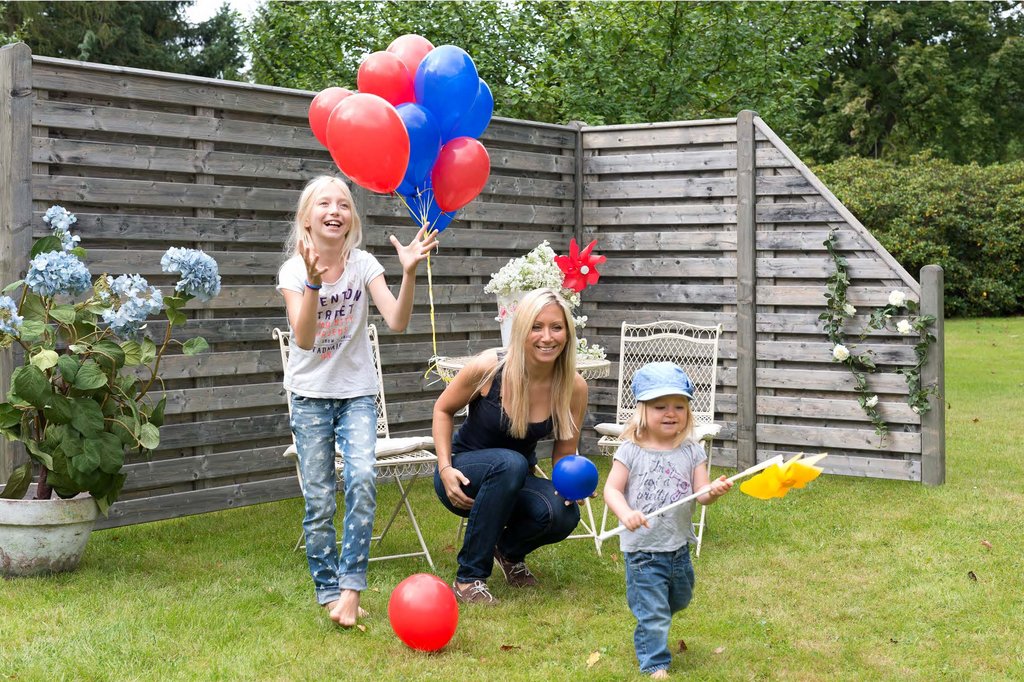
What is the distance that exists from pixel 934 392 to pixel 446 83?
Answer: 3.39 metres

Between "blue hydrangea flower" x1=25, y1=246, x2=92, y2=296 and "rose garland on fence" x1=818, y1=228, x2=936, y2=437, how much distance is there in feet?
14.0

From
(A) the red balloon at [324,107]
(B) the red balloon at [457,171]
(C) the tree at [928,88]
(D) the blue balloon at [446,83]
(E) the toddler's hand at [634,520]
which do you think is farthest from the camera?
(C) the tree at [928,88]

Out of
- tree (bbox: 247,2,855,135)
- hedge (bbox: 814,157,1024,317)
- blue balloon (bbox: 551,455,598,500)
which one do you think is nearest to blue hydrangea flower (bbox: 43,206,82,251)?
blue balloon (bbox: 551,455,598,500)

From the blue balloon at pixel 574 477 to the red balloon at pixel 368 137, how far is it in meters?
1.50

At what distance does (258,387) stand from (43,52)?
15661 millimetres

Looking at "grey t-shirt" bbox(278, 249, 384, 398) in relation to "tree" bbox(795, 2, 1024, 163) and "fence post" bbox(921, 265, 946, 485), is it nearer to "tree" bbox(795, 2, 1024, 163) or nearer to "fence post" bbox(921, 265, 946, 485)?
"fence post" bbox(921, 265, 946, 485)

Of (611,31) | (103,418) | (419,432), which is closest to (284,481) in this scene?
(419,432)

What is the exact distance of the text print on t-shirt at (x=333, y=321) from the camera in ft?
12.5

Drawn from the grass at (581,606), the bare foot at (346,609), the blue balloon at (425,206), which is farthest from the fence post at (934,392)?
the bare foot at (346,609)

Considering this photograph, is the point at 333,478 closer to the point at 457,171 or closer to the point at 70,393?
the point at 70,393

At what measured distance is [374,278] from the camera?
3.96 metres

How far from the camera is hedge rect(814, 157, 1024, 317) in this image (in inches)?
531

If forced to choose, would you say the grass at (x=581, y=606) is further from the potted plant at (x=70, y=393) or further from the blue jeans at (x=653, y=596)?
the potted plant at (x=70, y=393)

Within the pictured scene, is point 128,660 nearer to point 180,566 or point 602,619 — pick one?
point 180,566
